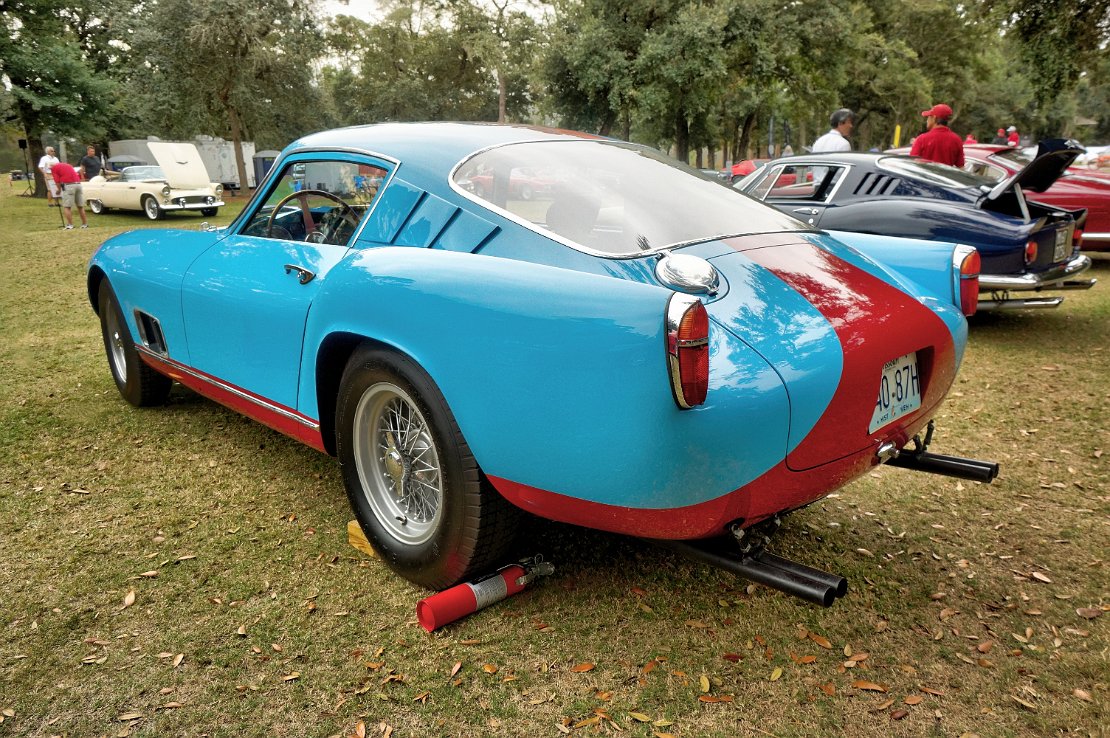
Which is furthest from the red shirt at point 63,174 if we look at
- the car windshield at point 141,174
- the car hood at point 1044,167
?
the car hood at point 1044,167

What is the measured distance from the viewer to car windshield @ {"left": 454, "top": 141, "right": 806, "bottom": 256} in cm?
246

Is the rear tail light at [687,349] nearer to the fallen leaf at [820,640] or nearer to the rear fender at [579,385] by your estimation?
the rear fender at [579,385]

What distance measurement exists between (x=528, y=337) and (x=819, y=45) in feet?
94.7

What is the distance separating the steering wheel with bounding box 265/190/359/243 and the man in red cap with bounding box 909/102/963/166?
6632 mm

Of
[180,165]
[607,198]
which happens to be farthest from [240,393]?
[180,165]

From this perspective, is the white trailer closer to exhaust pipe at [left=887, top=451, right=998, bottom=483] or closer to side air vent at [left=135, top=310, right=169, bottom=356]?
side air vent at [left=135, top=310, right=169, bottom=356]

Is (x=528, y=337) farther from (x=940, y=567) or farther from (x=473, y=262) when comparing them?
(x=940, y=567)

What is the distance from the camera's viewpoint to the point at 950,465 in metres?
2.86

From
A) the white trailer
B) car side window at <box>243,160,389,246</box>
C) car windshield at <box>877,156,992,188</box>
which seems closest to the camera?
car side window at <box>243,160,389,246</box>

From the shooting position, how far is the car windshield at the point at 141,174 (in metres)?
19.4

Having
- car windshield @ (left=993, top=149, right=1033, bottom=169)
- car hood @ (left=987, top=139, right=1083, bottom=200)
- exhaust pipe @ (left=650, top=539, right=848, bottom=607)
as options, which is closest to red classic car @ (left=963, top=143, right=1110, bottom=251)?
car windshield @ (left=993, top=149, right=1033, bottom=169)

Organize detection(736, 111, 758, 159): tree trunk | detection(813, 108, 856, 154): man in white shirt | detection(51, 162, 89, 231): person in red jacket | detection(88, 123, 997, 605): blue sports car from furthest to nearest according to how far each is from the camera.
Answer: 1. detection(736, 111, 758, 159): tree trunk
2. detection(51, 162, 89, 231): person in red jacket
3. detection(813, 108, 856, 154): man in white shirt
4. detection(88, 123, 997, 605): blue sports car

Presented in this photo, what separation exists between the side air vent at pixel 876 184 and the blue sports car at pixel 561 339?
12.5 ft

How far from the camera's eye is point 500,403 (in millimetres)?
2201
